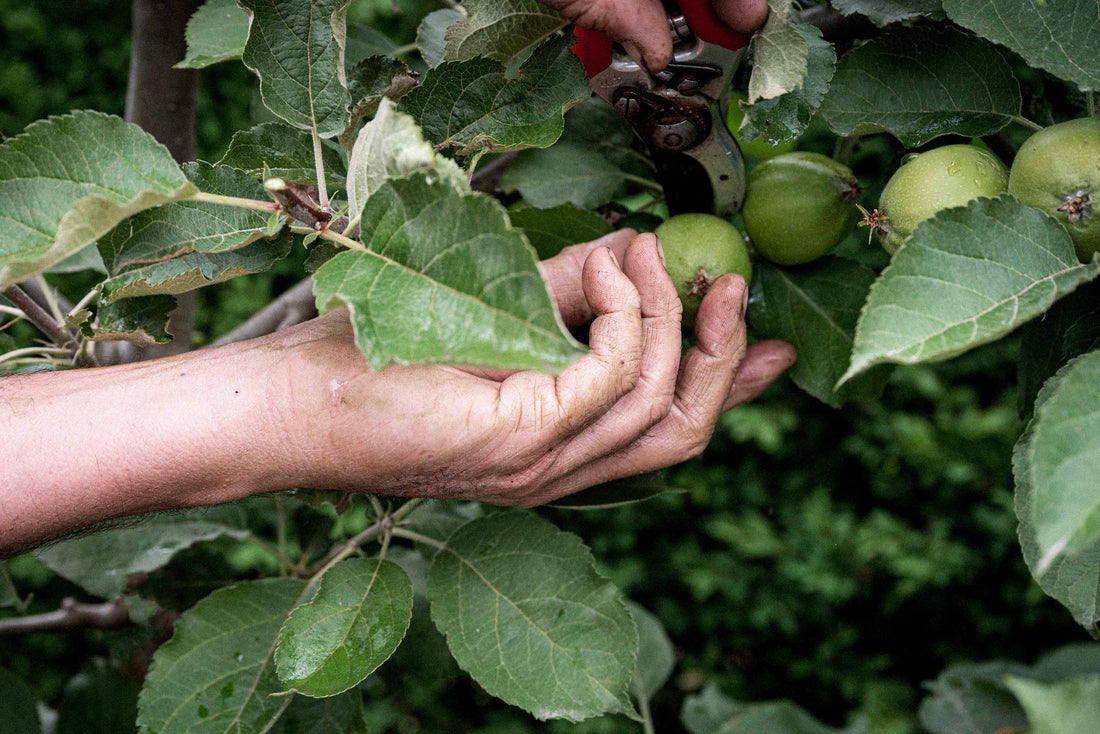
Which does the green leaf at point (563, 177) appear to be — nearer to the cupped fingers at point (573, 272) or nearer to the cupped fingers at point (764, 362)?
the cupped fingers at point (573, 272)

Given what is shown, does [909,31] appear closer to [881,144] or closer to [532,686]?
[532,686]

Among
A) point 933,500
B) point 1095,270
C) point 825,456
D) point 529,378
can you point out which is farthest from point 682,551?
point 1095,270

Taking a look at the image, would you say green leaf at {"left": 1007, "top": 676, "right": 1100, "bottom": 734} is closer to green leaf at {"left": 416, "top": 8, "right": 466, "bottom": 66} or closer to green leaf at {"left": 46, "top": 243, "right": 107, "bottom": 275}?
green leaf at {"left": 416, "top": 8, "right": 466, "bottom": 66}

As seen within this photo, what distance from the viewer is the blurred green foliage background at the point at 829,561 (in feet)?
6.59

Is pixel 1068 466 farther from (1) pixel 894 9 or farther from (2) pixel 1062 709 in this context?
(1) pixel 894 9

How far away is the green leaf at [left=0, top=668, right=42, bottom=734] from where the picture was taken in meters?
1.26

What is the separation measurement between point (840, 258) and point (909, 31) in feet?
0.87

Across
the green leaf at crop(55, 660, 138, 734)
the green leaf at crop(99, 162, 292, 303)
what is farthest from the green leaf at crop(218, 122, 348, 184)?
the green leaf at crop(55, 660, 138, 734)

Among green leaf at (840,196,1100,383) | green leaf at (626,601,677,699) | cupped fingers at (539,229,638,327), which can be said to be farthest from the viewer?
green leaf at (626,601,677,699)

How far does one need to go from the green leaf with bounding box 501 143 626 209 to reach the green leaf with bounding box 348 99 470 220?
0.39 meters

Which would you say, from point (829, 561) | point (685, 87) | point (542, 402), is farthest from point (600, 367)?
point (829, 561)

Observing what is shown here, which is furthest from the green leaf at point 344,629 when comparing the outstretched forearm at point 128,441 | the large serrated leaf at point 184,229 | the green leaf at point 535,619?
the large serrated leaf at point 184,229

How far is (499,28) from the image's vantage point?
833mm

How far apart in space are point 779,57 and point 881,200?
0.18 meters
